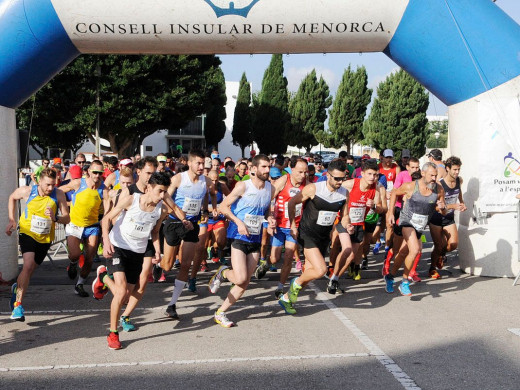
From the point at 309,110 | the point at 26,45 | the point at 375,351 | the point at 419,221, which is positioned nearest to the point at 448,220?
the point at 419,221

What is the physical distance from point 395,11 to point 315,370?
562 centimetres

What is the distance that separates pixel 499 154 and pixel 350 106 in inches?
1860

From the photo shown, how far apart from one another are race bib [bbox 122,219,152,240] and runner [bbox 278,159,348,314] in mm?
1935

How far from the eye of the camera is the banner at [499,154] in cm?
902

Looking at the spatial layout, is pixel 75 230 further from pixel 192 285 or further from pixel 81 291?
pixel 192 285

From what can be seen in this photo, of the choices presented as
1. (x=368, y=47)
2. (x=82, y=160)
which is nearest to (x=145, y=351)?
(x=368, y=47)

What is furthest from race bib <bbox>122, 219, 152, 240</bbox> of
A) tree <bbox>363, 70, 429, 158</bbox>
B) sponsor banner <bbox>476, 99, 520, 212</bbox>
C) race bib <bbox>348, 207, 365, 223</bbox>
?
tree <bbox>363, 70, 429, 158</bbox>

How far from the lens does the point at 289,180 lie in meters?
9.12

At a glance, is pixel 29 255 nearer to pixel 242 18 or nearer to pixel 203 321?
pixel 203 321

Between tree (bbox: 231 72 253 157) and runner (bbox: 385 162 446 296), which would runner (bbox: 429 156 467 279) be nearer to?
runner (bbox: 385 162 446 296)

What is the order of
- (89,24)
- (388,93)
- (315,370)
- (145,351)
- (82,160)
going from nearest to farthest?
(315,370) < (145,351) < (89,24) < (82,160) < (388,93)

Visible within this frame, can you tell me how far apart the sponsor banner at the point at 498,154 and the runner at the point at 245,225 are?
3.70m

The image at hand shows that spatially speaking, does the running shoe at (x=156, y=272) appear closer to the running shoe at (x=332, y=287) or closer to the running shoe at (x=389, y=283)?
the running shoe at (x=332, y=287)

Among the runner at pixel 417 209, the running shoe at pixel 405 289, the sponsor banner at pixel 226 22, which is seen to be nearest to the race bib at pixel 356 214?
the runner at pixel 417 209
